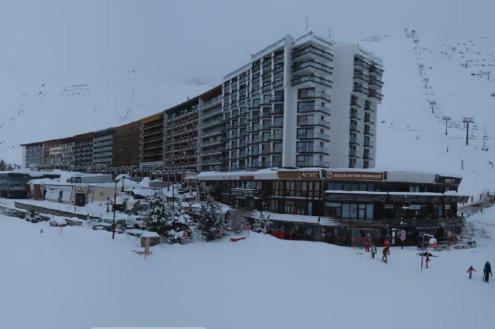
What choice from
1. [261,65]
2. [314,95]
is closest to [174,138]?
[261,65]

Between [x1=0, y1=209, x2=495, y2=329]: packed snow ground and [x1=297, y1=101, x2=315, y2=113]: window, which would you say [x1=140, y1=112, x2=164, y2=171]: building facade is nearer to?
[x1=297, y1=101, x2=315, y2=113]: window

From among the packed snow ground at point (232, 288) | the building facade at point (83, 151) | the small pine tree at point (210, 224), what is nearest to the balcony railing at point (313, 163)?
the packed snow ground at point (232, 288)

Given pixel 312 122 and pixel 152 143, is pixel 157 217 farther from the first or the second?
pixel 152 143

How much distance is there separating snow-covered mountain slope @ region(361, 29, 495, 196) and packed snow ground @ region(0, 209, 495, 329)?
5852 centimetres

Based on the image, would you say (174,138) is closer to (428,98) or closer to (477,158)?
(477,158)

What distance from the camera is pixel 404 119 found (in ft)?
438

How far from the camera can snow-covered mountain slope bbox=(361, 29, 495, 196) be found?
91.2 metres

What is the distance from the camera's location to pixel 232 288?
70.8 feet

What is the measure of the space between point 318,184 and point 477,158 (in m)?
70.3

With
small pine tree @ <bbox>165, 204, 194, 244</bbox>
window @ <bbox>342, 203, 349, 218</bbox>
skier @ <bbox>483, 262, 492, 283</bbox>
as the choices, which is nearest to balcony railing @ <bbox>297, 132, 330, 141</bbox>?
window @ <bbox>342, 203, 349, 218</bbox>

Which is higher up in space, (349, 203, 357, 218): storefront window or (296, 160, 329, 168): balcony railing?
(296, 160, 329, 168): balcony railing

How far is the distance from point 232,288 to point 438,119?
5131 inches

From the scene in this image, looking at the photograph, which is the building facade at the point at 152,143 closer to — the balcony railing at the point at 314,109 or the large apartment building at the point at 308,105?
the large apartment building at the point at 308,105

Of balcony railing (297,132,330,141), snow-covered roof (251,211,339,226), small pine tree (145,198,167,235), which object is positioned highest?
balcony railing (297,132,330,141)
